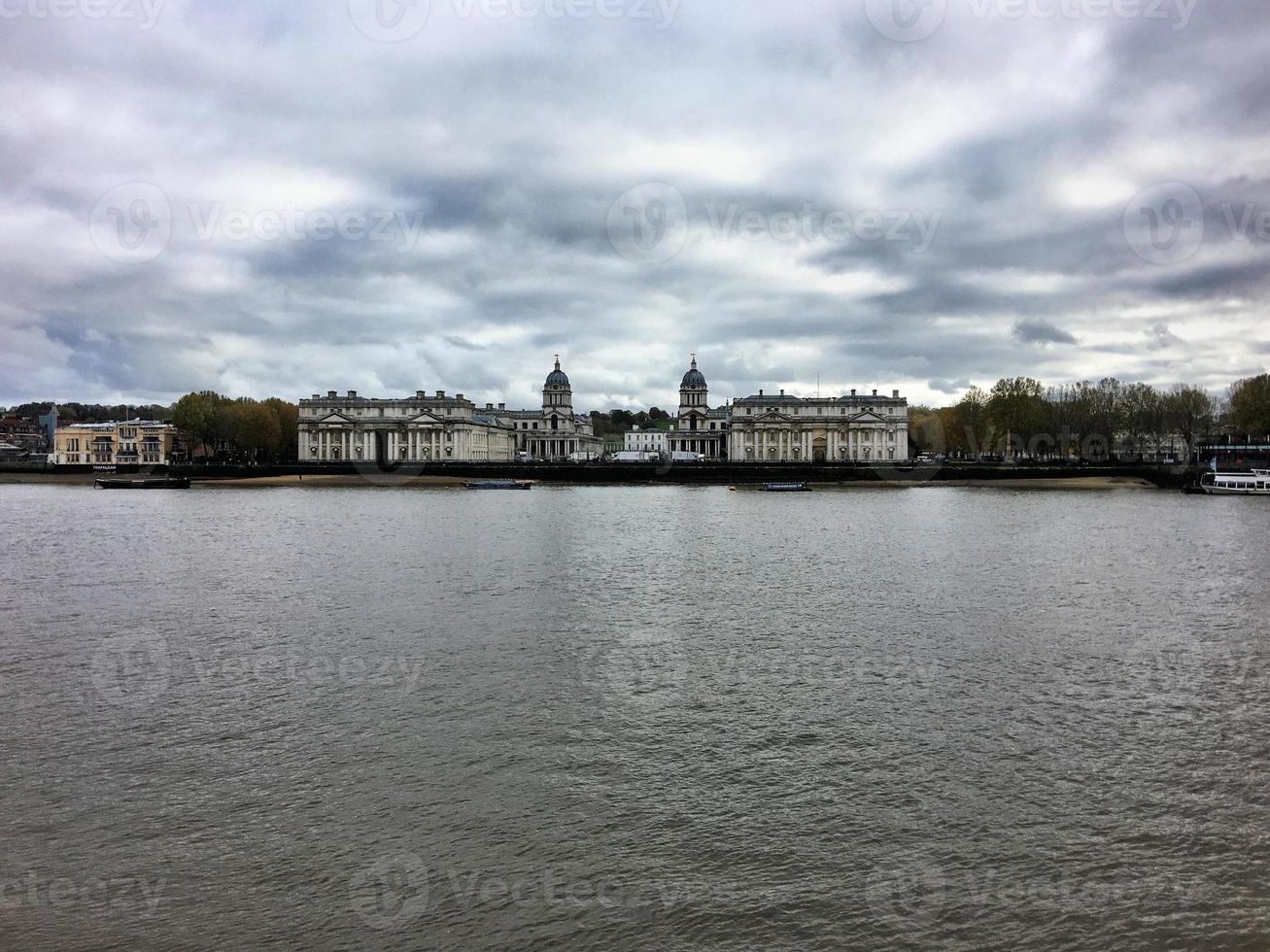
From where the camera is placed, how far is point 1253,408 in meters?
97.2

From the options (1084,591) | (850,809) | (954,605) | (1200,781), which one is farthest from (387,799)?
(1084,591)

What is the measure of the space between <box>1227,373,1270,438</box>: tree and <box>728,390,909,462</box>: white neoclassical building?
5147 centimetres

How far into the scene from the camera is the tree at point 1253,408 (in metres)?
95.3

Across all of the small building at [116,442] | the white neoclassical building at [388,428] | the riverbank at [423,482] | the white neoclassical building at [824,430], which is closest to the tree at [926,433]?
the white neoclassical building at [824,430]

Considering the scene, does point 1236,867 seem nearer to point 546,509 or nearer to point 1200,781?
point 1200,781

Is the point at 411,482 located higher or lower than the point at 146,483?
lower

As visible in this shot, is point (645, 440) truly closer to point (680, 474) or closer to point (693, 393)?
point (693, 393)

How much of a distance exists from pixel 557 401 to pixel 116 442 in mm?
77070

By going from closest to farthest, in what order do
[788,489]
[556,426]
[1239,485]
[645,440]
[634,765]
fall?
[634,765]
[1239,485]
[788,489]
[556,426]
[645,440]

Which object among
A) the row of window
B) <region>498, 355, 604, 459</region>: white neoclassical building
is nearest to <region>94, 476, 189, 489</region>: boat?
<region>498, 355, 604, 459</region>: white neoclassical building

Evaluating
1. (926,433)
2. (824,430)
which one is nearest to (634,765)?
(824,430)

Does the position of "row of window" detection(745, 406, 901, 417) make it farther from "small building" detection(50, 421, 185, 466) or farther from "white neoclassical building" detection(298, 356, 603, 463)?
"small building" detection(50, 421, 185, 466)

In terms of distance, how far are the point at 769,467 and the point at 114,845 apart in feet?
348

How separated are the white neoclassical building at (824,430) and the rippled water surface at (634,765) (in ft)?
407
